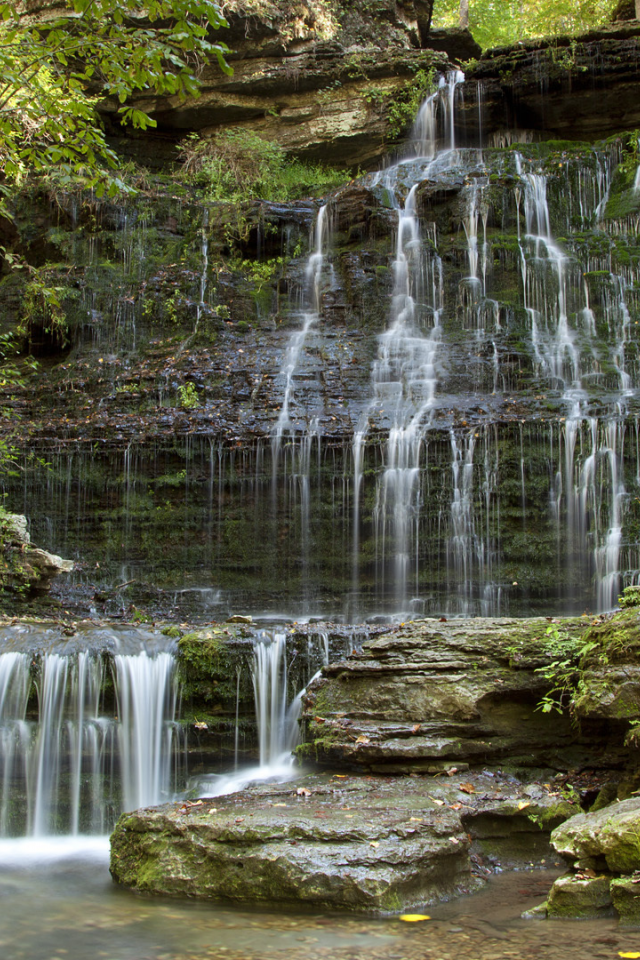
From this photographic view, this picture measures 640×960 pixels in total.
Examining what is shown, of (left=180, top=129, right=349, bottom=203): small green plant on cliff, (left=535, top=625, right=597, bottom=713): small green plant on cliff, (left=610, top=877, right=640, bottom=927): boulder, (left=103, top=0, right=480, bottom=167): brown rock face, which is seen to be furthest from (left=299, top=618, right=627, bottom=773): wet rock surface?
(left=103, top=0, right=480, bottom=167): brown rock face

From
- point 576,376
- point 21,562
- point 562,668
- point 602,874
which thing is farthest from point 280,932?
point 576,376

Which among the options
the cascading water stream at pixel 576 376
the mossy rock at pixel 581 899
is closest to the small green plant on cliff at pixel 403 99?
the cascading water stream at pixel 576 376

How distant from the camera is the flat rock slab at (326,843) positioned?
467 cm

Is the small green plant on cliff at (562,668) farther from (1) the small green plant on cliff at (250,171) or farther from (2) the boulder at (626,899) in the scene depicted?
(1) the small green plant on cliff at (250,171)

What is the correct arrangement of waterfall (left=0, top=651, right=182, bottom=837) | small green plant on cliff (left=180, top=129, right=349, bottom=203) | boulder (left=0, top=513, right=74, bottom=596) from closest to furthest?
waterfall (left=0, top=651, right=182, bottom=837) < boulder (left=0, top=513, right=74, bottom=596) < small green plant on cliff (left=180, top=129, right=349, bottom=203)

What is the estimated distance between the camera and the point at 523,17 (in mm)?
28156

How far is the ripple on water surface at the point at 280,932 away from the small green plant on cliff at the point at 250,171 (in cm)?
1760

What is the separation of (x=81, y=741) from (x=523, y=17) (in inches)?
1201

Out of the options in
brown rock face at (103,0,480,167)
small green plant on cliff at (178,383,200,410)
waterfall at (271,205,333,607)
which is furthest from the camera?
brown rock face at (103,0,480,167)

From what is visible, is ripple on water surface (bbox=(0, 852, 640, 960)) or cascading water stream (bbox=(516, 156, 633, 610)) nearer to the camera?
ripple on water surface (bbox=(0, 852, 640, 960))

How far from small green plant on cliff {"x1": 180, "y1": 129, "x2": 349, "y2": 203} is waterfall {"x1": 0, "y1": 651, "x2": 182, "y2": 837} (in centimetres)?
1466

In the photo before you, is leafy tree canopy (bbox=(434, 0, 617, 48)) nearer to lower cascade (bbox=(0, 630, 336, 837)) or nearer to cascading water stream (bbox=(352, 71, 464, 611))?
cascading water stream (bbox=(352, 71, 464, 611))

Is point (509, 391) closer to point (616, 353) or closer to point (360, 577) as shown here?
point (616, 353)

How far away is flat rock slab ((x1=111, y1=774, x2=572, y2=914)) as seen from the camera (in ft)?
15.3
